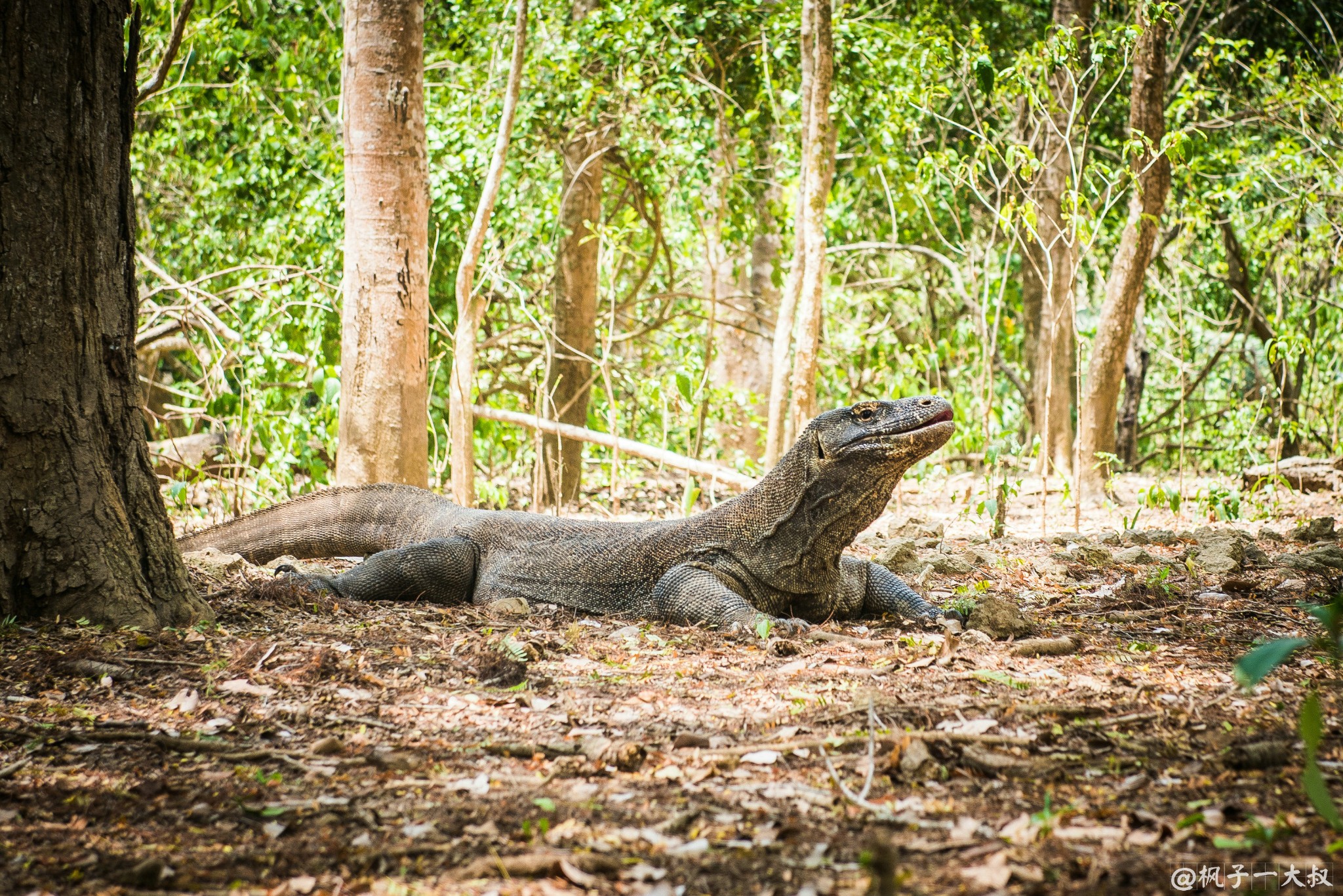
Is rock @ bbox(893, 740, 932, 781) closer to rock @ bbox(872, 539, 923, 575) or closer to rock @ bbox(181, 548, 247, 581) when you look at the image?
rock @ bbox(872, 539, 923, 575)

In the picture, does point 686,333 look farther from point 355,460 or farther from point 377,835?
point 377,835

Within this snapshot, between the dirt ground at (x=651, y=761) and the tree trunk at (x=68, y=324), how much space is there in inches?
8.3

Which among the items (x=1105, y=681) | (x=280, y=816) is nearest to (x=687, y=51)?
(x=1105, y=681)

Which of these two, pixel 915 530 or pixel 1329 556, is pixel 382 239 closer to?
pixel 915 530

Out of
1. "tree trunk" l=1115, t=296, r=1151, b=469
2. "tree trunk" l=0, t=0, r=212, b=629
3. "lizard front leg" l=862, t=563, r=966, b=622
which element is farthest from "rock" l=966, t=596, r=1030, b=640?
"tree trunk" l=1115, t=296, r=1151, b=469

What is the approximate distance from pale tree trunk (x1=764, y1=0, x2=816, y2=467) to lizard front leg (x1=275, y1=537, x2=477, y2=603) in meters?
2.16

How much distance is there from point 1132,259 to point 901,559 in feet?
12.7

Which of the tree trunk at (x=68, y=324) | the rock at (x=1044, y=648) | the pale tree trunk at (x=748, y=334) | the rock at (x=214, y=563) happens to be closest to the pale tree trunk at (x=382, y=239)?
the rock at (x=214, y=563)

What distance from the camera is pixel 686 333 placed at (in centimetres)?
1065

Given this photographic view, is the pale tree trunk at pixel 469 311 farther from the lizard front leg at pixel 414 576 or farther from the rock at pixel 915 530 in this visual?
the rock at pixel 915 530

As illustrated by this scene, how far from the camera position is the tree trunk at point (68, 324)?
3.04m

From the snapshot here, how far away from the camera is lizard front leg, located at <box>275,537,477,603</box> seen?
468cm

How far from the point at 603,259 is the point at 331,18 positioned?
3485mm

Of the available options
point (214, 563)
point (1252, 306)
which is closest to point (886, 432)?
point (214, 563)
